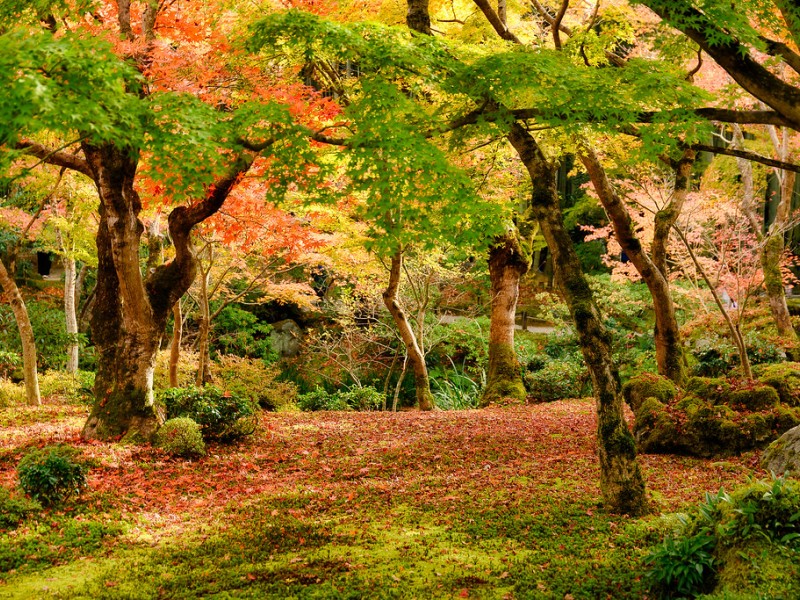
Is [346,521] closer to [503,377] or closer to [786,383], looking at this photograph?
[786,383]

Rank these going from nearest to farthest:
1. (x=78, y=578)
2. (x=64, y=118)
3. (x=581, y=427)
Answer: (x=64, y=118) < (x=78, y=578) < (x=581, y=427)

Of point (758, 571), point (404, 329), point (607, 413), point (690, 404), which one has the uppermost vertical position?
point (404, 329)

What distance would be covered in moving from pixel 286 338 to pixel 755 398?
1434 centimetres

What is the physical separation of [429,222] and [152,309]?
461 centimetres

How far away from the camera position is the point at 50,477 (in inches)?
275

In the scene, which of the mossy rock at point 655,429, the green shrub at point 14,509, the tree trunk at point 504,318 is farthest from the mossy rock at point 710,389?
the green shrub at point 14,509

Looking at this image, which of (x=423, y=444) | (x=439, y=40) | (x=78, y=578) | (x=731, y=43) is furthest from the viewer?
(x=423, y=444)

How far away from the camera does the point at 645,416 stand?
954cm

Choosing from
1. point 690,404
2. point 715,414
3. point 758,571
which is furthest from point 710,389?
point 758,571

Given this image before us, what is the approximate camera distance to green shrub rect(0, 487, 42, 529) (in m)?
6.57

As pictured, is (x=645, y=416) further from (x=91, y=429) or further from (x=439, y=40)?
(x=91, y=429)

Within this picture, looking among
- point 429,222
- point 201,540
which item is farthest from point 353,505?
point 429,222

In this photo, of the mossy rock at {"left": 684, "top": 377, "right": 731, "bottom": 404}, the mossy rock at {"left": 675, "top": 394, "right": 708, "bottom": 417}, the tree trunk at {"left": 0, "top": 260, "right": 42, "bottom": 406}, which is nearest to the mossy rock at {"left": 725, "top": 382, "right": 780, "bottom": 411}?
the mossy rock at {"left": 684, "top": 377, "right": 731, "bottom": 404}

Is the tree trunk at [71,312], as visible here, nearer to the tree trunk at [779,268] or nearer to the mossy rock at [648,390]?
the mossy rock at [648,390]
